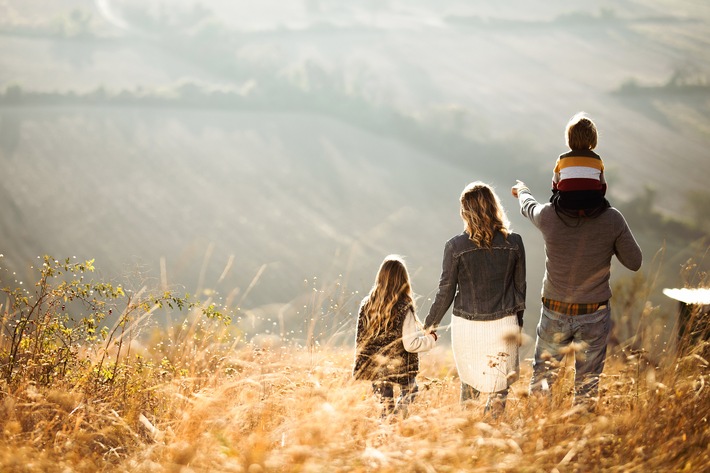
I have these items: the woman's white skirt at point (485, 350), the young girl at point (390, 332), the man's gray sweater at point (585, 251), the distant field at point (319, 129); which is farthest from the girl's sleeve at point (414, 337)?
the distant field at point (319, 129)

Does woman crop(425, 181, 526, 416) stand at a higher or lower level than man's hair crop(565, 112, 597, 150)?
lower

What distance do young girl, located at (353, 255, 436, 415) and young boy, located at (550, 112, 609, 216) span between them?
0.85 m

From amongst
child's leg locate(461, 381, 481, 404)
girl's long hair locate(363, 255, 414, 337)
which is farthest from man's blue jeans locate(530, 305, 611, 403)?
girl's long hair locate(363, 255, 414, 337)

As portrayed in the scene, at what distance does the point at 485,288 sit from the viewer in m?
3.28

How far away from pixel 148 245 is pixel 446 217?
8.02 metres

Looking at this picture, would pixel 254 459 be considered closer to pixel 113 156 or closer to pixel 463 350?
pixel 463 350

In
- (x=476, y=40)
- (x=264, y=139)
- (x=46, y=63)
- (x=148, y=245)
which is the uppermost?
(x=476, y=40)

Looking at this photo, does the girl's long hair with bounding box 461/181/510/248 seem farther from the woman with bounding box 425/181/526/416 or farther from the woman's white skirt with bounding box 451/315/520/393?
the woman's white skirt with bounding box 451/315/520/393

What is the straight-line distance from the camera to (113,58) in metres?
30.8

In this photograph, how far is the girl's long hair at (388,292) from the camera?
3385 millimetres

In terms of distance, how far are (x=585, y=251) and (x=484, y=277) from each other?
487mm

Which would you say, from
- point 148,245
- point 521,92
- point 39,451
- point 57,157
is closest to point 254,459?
point 39,451

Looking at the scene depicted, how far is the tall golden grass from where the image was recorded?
7.32ft

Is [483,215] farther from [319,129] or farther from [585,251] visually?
[319,129]
